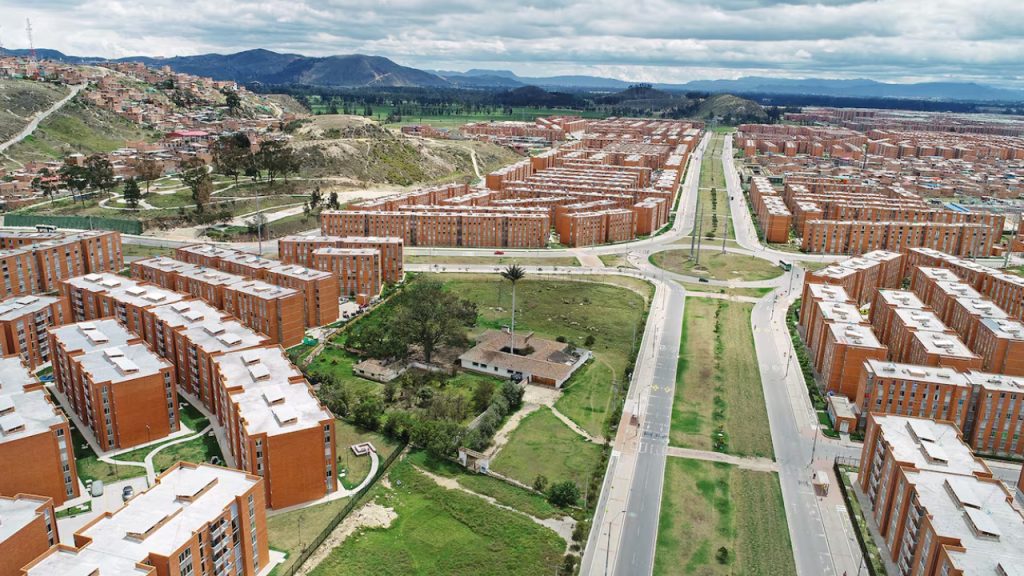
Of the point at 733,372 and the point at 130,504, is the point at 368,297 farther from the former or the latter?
the point at 130,504

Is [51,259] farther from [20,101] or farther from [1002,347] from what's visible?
[20,101]

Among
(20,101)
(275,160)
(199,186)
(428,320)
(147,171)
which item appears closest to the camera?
(428,320)

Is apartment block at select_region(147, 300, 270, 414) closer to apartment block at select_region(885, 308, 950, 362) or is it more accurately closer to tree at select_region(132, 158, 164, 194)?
apartment block at select_region(885, 308, 950, 362)

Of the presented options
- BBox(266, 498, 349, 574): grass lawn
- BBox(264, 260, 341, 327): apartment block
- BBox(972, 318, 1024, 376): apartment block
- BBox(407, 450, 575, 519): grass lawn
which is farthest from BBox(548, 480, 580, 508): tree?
BBox(972, 318, 1024, 376): apartment block

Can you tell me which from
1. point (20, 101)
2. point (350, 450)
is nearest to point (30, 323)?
point (350, 450)

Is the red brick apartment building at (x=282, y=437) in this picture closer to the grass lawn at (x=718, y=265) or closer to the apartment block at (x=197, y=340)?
the apartment block at (x=197, y=340)
